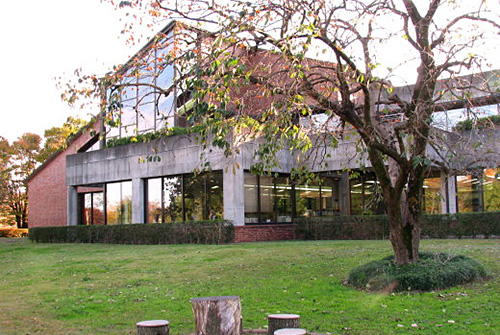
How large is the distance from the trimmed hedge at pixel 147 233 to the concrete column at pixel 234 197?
0.80 metres

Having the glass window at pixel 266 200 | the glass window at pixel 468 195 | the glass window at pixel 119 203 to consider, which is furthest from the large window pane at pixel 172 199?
the glass window at pixel 468 195

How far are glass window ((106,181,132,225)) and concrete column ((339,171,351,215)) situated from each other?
10.5 meters

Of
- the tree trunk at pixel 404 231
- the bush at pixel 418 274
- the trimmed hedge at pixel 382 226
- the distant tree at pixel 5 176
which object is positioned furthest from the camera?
the distant tree at pixel 5 176

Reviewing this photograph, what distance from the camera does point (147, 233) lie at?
22.3 metres

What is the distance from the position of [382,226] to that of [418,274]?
1195cm

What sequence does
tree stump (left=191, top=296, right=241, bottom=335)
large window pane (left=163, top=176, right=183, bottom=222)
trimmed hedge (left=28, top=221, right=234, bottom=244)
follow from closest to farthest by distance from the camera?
tree stump (left=191, top=296, right=241, bottom=335)
trimmed hedge (left=28, top=221, right=234, bottom=244)
large window pane (left=163, top=176, right=183, bottom=222)

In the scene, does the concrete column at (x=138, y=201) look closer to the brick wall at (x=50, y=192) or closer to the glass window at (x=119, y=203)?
the glass window at (x=119, y=203)

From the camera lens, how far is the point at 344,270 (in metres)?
11.1

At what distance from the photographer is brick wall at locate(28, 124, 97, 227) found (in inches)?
1316

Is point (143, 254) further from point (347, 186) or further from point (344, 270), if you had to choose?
point (347, 186)

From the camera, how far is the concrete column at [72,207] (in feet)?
97.0

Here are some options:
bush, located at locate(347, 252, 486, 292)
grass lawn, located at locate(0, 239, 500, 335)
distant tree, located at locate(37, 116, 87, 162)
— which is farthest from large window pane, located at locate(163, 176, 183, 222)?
distant tree, located at locate(37, 116, 87, 162)

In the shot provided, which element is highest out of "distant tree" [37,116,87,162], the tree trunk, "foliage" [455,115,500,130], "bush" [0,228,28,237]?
"distant tree" [37,116,87,162]

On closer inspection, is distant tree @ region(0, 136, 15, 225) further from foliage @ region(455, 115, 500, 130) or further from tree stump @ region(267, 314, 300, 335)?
tree stump @ region(267, 314, 300, 335)
